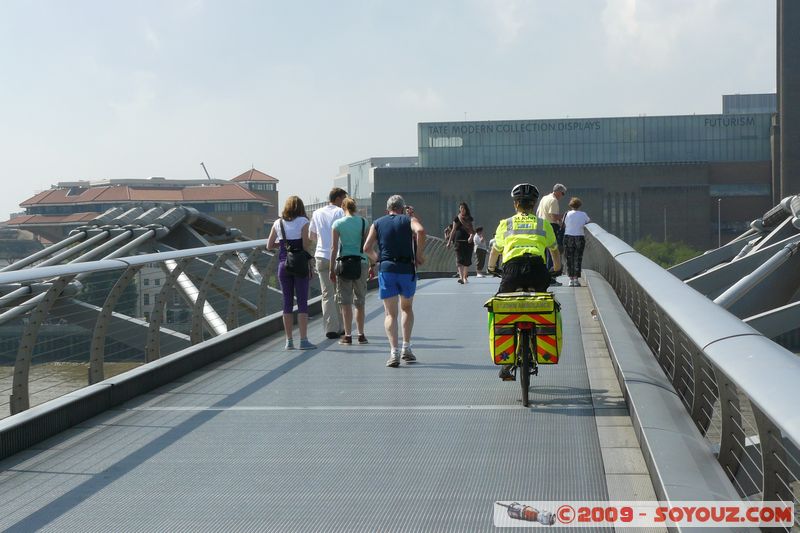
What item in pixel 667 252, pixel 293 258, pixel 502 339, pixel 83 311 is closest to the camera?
pixel 502 339

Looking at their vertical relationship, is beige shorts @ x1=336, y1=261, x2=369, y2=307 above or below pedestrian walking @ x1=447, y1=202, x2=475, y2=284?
below

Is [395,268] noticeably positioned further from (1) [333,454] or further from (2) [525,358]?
(1) [333,454]

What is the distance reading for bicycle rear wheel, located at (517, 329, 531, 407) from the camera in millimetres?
7566

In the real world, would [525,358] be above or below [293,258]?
below

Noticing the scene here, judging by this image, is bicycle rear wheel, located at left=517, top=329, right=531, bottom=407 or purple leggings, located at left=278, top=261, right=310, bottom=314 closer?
bicycle rear wheel, located at left=517, top=329, right=531, bottom=407

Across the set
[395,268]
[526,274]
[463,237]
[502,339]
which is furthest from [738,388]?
[463,237]

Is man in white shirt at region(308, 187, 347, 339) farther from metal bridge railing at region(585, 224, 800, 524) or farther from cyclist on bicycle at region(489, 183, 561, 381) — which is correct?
metal bridge railing at region(585, 224, 800, 524)

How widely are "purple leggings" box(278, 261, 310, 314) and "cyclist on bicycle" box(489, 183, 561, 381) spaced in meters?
3.28

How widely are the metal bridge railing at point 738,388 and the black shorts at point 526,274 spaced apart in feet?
3.08

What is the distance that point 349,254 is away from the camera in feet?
37.3

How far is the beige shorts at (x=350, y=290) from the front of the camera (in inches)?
452

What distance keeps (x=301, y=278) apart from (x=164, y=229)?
27547 millimetres

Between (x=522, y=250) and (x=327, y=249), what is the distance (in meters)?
4.01

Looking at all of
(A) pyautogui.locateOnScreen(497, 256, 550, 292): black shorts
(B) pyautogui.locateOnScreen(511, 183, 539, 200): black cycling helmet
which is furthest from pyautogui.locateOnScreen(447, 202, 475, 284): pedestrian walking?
(A) pyautogui.locateOnScreen(497, 256, 550, 292): black shorts
